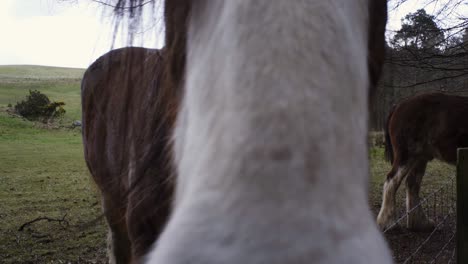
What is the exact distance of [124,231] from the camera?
10.2ft

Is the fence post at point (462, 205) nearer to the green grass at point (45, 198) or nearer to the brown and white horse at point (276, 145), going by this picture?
the brown and white horse at point (276, 145)

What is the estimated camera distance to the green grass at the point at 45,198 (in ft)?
17.0

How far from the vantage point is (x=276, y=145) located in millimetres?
725

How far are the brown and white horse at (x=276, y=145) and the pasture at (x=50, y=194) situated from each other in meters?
0.88

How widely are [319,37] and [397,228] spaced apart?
6.24m

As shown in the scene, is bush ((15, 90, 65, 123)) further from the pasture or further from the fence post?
the fence post

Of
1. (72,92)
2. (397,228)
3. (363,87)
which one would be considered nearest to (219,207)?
(363,87)

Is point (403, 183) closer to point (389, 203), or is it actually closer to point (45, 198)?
point (389, 203)

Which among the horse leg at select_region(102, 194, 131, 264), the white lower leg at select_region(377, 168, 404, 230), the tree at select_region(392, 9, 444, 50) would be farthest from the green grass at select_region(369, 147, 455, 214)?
the horse leg at select_region(102, 194, 131, 264)

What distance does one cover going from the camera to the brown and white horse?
0.67 meters

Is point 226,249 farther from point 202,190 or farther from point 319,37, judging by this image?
point 319,37

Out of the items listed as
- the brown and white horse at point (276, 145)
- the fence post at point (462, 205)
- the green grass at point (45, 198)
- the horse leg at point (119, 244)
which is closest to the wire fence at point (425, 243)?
the fence post at point (462, 205)

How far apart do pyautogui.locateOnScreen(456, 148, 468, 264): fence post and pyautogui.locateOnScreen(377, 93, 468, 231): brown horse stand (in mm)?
3539

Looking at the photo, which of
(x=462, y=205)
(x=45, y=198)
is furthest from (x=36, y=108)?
(x=462, y=205)
